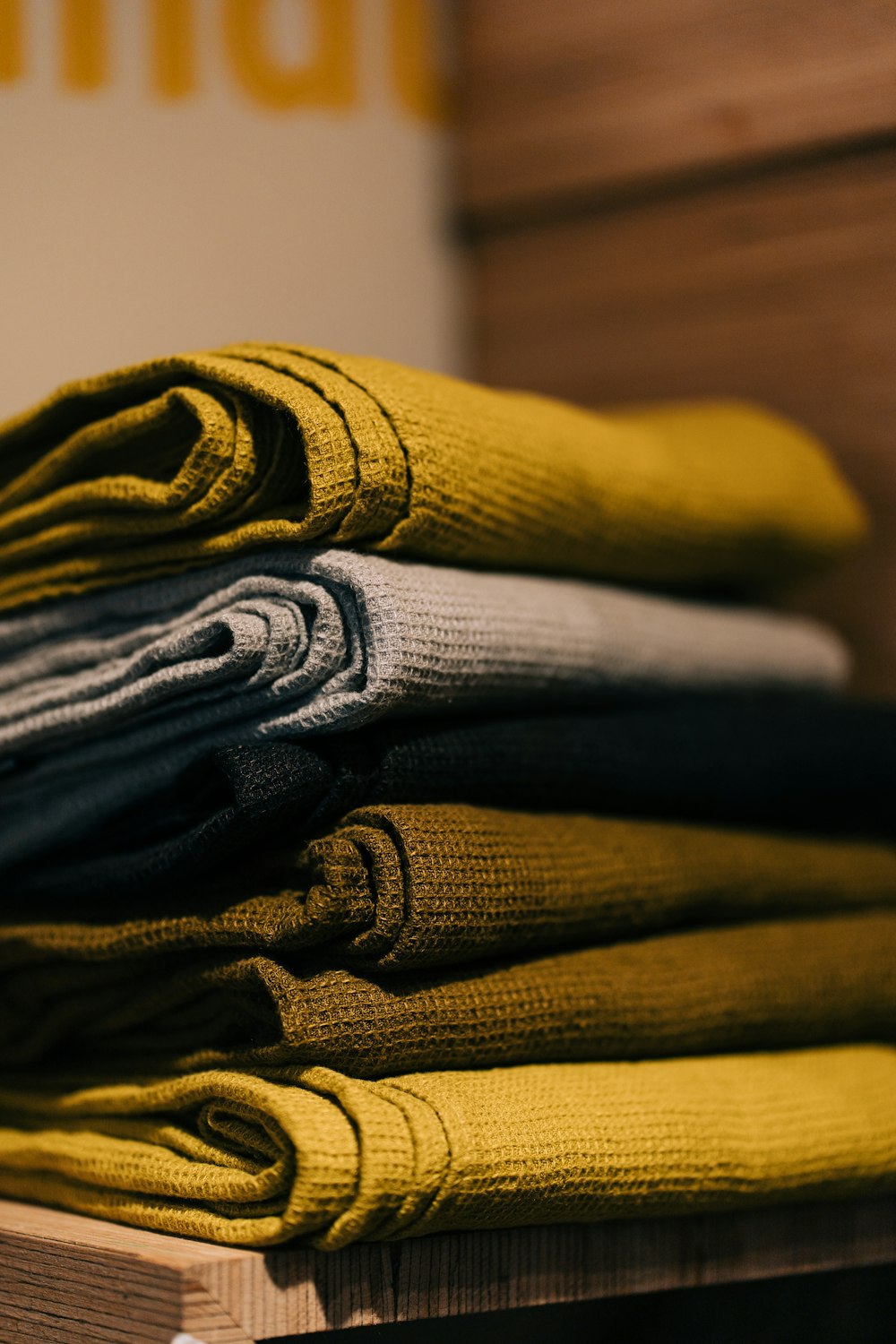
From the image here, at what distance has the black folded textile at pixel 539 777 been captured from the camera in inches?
22.9

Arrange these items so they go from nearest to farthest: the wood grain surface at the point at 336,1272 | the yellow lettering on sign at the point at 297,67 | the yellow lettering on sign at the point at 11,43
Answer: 1. the wood grain surface at the point at 336,1272
2. the yellow lettering on sign at the point at 11,43
3. the yellow lettering on sign at the point at 297,67

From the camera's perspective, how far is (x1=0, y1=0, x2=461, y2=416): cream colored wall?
786 millimetres

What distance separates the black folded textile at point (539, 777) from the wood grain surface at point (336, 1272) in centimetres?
14

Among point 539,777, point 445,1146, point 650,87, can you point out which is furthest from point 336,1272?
point 650,87

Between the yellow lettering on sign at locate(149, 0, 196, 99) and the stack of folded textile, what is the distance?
0.28m

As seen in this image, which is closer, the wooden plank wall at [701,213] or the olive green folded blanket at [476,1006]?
the olive green folded blanket at [476,1006]

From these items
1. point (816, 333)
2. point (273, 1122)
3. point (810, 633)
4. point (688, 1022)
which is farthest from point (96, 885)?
point (816, 333)

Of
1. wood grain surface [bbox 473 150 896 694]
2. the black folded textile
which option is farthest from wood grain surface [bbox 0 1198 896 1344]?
wood grain surface [bbox 473 150 896 694]

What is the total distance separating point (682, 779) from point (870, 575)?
296mm

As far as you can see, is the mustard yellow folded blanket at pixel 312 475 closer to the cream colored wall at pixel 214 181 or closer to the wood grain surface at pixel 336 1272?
the cream colored wall at pixel 214 181

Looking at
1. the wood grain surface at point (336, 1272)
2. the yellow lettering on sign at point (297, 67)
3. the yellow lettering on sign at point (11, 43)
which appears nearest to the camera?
the wood grain surface at point (336, 1272)

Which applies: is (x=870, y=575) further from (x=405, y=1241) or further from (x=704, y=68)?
(x=405, y=1241)

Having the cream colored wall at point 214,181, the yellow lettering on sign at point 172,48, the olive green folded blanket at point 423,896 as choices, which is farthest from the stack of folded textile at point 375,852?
the yellow lettering on sign at point 172,48

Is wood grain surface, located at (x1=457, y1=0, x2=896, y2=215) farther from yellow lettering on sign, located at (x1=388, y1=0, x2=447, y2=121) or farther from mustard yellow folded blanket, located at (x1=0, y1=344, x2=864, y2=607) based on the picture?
mustard yellow folded blanket, located at (x1=0, y1=344, x2=864, y2=607)
